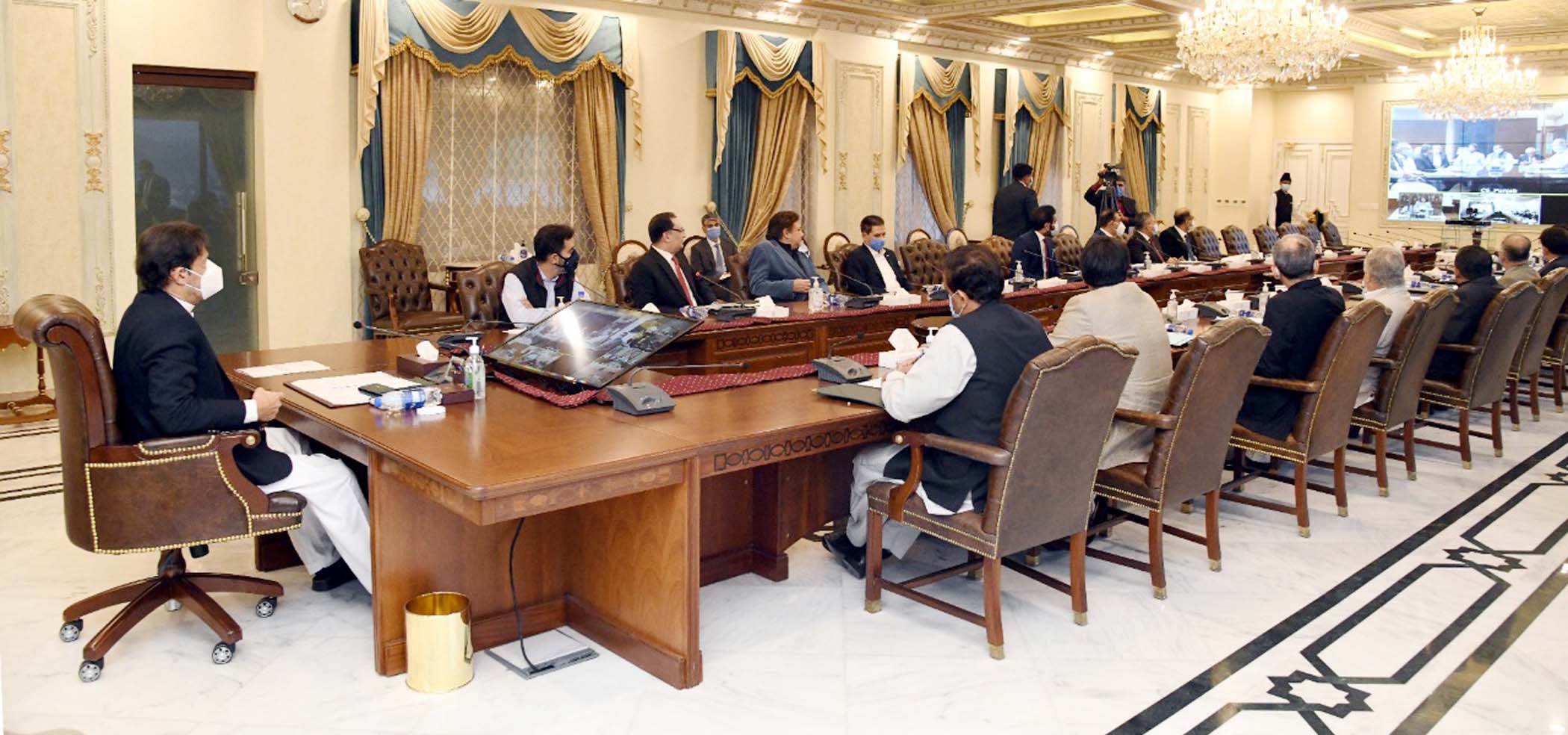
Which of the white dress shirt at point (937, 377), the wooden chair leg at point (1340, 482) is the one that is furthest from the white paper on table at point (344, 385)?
the wooden chair leg at point (1340, 482)

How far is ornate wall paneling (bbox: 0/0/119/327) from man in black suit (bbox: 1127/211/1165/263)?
7.26 meters

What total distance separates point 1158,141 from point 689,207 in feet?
25.1

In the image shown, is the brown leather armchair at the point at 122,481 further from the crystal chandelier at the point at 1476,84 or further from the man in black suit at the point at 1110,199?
the crystal chandelier at the point at 1476,84

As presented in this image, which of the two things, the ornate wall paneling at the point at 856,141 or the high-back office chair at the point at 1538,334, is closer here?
the high-back office chair at the point at 1538,334

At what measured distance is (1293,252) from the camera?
16.5 ft

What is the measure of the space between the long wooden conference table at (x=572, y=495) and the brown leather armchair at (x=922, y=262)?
5.59 meters

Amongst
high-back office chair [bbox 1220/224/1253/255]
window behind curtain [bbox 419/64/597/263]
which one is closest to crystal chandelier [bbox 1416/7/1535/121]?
high-back office chair [bbox 1220/224/1253/255]

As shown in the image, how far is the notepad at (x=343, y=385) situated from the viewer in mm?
3730

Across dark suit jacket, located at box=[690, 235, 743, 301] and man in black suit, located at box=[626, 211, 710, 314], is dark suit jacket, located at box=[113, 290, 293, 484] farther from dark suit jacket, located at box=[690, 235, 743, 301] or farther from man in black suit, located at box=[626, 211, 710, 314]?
dark suit jacket, located at box=[690, 235, 743, 301]

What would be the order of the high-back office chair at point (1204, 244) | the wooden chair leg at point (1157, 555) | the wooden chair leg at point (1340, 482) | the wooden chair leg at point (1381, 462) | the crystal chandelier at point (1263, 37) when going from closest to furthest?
the wooden chair leg at point (1157, 555) → the wooden chair leg at point (1340, 482) → the wooden chair leg at point (1381, 462) → the crystal chandelier at point (1263, 37) → the high-back office chair at point (1204, 244)

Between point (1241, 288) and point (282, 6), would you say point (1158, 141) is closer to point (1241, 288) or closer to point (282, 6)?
Result: point (1241, 288)

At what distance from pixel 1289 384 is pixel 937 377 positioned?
6.31 ft

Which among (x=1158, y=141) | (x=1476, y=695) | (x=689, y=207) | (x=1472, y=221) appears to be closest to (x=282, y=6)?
(x=689, y=207)

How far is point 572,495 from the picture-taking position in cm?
300
